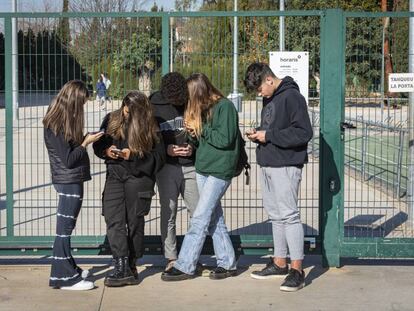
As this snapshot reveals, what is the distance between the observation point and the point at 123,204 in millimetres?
6438

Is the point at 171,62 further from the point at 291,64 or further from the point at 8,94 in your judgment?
the point at 8,94

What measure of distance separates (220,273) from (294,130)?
58.1 inches

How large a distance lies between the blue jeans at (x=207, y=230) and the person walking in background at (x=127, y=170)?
1.34 feet

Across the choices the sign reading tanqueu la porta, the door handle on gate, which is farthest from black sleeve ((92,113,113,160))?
the sign reading tanqueu la porta

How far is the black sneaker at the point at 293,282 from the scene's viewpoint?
6363 millimetres

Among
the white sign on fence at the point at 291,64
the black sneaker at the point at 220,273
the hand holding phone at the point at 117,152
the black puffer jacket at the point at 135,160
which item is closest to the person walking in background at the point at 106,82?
the black puffer jacket at the point at 135,160

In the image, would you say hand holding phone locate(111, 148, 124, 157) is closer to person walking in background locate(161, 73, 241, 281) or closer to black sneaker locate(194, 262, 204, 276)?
person walking in background locate(161, 73, 241, 281)

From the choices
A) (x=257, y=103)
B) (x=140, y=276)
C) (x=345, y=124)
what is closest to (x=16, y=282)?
(x=140, y=276)

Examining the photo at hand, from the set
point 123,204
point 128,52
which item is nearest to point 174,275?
point 123,204

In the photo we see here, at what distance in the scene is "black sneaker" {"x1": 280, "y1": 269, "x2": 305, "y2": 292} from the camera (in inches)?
251

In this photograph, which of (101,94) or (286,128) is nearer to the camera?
(286,128)

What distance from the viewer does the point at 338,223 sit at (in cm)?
700

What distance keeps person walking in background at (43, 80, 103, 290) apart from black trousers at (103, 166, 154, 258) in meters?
0.25

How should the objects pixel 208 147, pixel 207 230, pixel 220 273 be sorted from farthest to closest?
pixel 220 273 < pixel 207 230 < pixel 208 147
